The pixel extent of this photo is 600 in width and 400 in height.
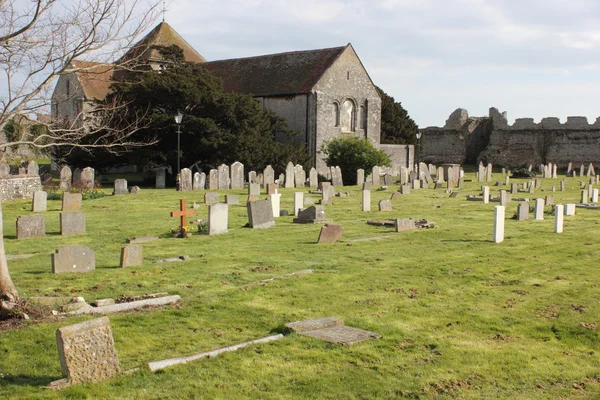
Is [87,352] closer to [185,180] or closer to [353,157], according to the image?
[185,180]

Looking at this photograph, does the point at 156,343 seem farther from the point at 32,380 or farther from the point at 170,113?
the point at 170,113

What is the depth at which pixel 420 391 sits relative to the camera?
22.7ft

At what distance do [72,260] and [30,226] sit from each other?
16.2 ft

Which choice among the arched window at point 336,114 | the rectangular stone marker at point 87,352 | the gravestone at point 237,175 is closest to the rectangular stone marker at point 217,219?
the rectangular stone marker at point 87,352

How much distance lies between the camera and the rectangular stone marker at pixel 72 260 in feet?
39.3

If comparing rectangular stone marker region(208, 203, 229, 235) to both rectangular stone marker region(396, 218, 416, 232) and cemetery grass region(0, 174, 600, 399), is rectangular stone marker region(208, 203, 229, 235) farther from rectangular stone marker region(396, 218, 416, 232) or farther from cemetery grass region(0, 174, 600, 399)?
rectangular stone marker region(396, 218, 416, 232)

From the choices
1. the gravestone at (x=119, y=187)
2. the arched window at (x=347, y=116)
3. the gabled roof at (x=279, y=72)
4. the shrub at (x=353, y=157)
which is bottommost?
the gravestone at (x=119, y=187)

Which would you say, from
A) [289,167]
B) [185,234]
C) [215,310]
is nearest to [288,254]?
[185,234]

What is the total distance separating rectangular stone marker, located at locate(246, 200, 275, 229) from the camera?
18.4 meters

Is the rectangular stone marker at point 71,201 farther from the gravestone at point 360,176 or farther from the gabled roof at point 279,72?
the gabled roof at point 279,72

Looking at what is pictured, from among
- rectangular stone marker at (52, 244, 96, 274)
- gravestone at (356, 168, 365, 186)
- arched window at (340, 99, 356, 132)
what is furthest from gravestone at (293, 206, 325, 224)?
arched window at (340, 99, 356, 132)

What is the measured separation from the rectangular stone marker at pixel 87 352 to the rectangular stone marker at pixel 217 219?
10.2 metres

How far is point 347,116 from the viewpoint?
46.8m

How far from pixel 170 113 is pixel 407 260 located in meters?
23.6
